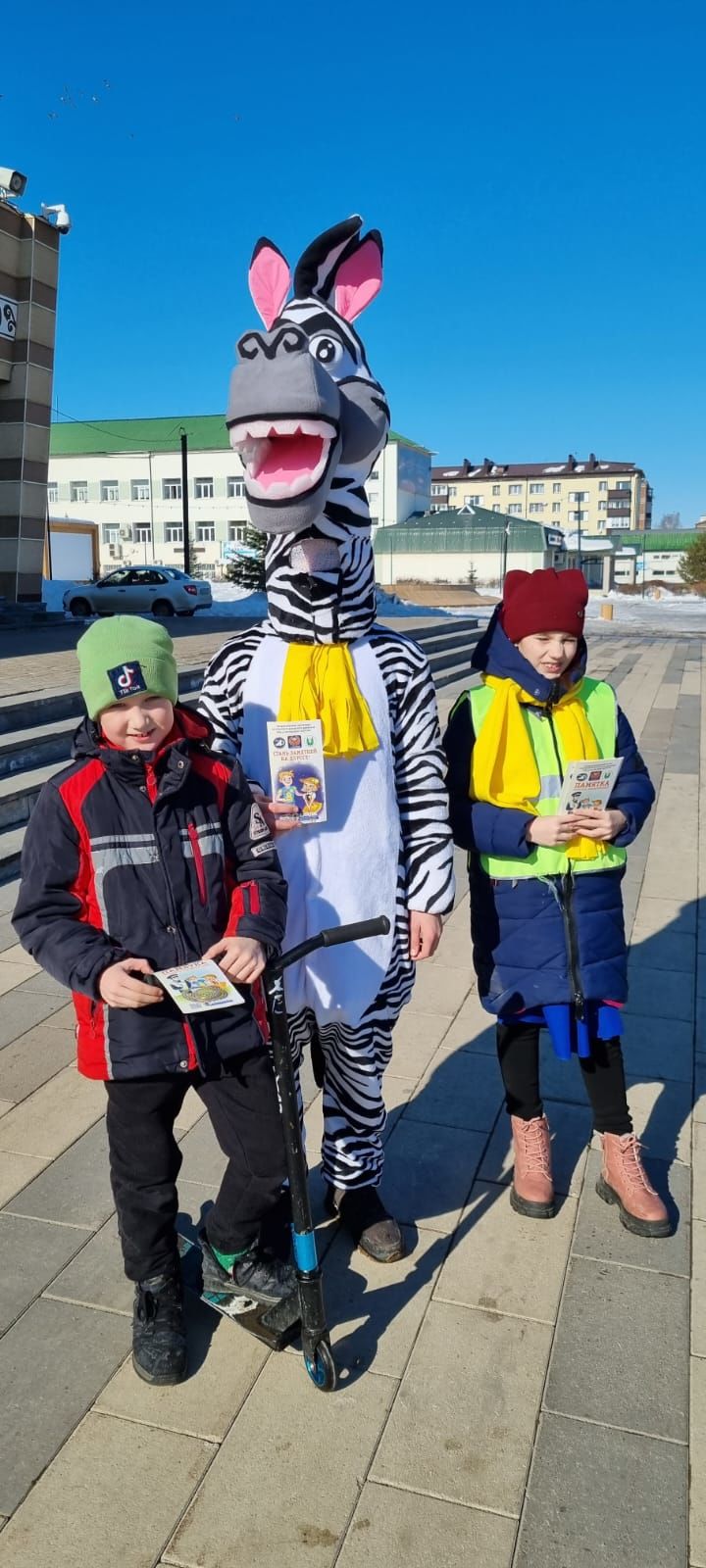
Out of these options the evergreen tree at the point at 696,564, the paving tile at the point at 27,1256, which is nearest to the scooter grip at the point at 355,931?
the paving tile at the point at 27,1256

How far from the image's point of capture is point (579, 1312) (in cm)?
243

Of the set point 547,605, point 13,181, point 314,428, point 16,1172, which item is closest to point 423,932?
point 547,605

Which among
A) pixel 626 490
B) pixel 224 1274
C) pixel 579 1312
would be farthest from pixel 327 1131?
pixel 626 490

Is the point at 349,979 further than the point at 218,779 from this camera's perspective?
Yes

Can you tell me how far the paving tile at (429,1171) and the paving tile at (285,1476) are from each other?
626 millimetres

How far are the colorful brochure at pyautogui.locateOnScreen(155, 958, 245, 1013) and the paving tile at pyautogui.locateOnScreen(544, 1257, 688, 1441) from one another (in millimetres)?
1110

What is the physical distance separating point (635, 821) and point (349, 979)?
2.75 feet

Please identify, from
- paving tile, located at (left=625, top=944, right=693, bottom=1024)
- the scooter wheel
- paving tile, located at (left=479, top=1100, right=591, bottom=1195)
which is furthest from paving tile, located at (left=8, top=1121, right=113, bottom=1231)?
paving tile, located at (left=625, top=944, right=693, bottom=1024)

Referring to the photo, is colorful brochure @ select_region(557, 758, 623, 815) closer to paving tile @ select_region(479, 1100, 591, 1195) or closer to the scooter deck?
paving tile @ select_region(479, 1100, 591, 1195)

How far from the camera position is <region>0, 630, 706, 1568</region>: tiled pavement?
1.87 metres

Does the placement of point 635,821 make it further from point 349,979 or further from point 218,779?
point 218,779

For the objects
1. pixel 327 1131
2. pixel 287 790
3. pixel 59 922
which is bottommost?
pixel 327 1131

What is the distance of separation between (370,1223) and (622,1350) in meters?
0.67

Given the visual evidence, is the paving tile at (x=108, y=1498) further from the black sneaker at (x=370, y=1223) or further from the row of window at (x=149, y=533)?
the row of window at (x=149, y=533)
